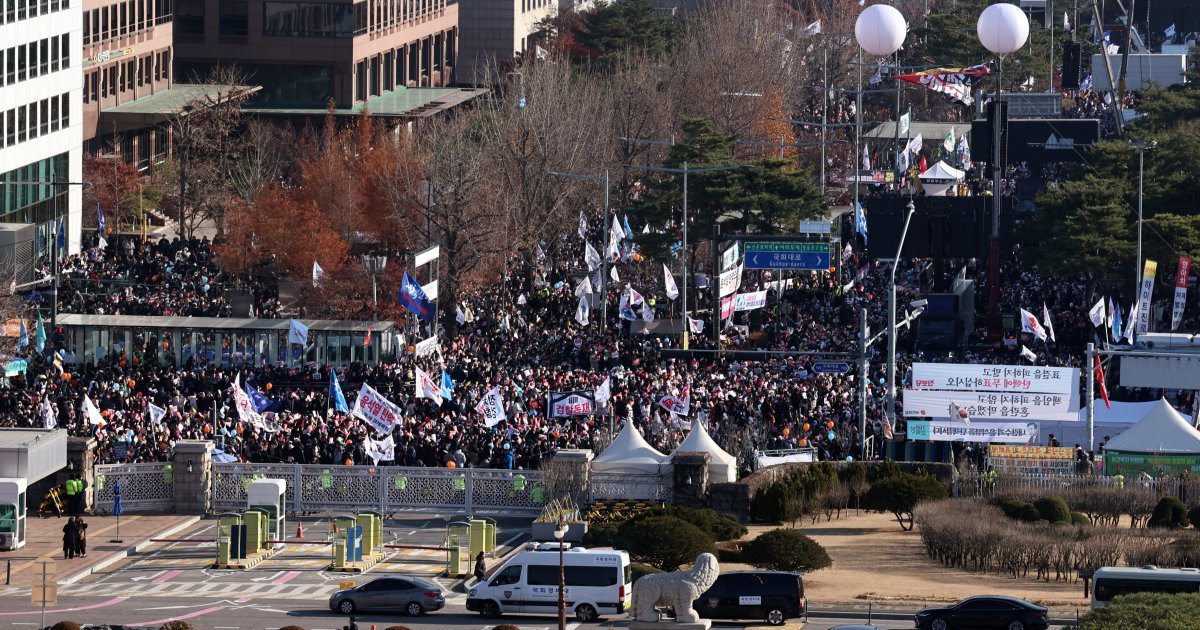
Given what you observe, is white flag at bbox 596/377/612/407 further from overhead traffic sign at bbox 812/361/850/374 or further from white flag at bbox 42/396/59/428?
white flag at bbox 42/396/59/428

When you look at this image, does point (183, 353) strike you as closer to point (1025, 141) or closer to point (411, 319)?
point (411, 319)

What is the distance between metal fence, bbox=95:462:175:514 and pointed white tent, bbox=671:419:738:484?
505 inches

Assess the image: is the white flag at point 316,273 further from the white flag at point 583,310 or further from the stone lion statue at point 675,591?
the stone lion statue at point 675,591

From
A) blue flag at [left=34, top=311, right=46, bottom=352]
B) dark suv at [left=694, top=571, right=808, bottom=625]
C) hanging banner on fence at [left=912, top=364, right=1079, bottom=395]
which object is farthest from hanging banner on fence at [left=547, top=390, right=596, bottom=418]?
blue flag at [left=34, top=311, right=46, bottom=352]

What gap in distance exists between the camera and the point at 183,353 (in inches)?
3012

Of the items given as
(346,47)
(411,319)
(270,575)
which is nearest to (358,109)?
(346,47)

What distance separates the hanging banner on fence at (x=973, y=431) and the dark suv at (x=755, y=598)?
15.3 m

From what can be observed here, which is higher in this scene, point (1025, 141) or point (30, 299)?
point (1025, 141)

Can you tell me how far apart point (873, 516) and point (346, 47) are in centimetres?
7643

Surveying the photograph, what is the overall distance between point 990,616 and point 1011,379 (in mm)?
17897

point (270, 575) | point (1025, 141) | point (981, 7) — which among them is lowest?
point (270, 575)

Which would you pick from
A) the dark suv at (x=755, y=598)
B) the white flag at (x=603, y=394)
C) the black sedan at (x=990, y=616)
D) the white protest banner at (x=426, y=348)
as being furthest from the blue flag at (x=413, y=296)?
the black sedan at (x=990, y=616)

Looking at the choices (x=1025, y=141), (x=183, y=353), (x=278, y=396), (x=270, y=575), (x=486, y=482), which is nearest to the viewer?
(x=270, y=575)

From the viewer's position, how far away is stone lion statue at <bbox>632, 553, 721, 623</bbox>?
142ft
